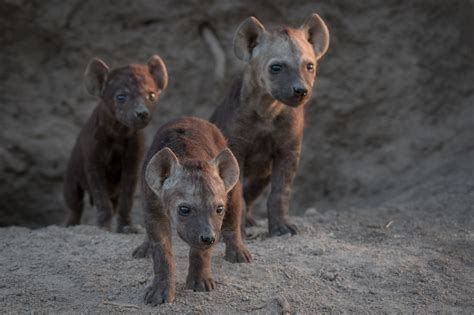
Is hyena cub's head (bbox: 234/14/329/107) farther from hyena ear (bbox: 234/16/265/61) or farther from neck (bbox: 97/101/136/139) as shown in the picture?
neck (bbox: 97/101/136/139)

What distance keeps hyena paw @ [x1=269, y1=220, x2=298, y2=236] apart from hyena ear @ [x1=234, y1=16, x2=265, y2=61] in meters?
1.61

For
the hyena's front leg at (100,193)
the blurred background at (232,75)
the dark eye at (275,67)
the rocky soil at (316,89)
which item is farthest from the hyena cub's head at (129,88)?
the blurred background at (232,75)

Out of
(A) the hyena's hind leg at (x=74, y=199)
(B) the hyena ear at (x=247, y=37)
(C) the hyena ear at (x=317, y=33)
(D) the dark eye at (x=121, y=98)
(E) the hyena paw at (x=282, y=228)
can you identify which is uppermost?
(C) the hyena ear at (x=317, y=33)

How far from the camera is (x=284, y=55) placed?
7629 mm

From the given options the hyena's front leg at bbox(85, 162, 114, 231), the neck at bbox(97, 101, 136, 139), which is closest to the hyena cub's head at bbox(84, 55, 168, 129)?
the neck at bbox(97, 101, 136, 139)

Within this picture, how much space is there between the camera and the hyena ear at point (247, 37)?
797 cm

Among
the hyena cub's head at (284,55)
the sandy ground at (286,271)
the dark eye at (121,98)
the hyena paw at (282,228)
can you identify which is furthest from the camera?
the dark eye at (121,98)

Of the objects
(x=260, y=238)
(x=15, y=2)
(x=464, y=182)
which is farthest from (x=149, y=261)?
(x=15, y=2)

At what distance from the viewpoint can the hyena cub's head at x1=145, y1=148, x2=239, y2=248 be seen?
5.46m

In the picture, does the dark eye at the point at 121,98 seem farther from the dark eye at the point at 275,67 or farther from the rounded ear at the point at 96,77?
the dark eye at the point at 275,67

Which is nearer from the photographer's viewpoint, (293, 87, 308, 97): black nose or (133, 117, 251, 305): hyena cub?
(133, 117, 251, 305): hyena cub

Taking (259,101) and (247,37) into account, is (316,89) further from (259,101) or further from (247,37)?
(259,101)

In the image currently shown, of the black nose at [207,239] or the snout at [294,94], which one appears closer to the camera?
the black nose at [207,239]

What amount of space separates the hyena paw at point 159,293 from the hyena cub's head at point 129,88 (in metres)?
2.85
